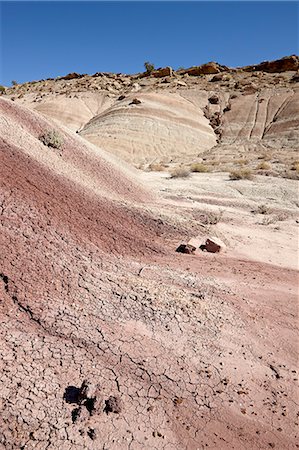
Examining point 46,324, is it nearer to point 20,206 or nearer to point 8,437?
point 8,437

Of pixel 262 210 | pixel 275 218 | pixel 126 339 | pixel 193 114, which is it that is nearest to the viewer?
pixel 126 339

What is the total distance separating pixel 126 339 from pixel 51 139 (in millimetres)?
6319

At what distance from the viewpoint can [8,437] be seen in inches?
123

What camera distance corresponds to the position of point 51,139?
→ 9.10 meters

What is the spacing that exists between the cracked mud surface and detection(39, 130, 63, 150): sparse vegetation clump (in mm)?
2116

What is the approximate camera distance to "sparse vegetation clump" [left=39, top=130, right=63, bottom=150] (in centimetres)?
905

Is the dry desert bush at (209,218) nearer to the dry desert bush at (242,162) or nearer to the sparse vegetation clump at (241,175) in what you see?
the sparse vegetation clump at (241,175)

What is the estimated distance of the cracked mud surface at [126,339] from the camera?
11.2 ft

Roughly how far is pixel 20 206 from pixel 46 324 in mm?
2272

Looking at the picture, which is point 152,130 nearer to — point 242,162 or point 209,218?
point 242,162

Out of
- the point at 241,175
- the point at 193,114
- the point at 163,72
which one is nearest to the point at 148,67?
the point at 163,72

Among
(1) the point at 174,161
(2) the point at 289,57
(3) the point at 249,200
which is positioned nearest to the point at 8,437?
(3) the point at 249,200

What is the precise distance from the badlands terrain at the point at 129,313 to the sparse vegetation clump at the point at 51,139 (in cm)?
4

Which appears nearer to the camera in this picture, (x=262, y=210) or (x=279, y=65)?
(x=262, y=210)
